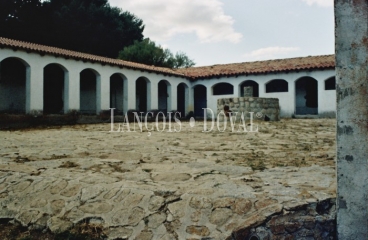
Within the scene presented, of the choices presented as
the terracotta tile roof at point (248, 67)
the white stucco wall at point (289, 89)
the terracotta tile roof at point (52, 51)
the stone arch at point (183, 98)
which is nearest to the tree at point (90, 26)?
the stone arch at point (183, 98)

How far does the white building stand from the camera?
12.6 meters

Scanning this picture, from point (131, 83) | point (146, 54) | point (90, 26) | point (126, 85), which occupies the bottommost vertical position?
point (126, 85)

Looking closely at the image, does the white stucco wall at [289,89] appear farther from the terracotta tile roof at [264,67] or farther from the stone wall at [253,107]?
the stone wall at [253,107]

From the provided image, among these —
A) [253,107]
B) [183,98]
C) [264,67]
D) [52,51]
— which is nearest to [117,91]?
[183,98]

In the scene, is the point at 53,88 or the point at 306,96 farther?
the point at 306,96

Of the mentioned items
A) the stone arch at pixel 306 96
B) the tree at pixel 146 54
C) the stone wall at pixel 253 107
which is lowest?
the stone wall at pixel 253 107

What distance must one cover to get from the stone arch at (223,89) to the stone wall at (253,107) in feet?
31.3

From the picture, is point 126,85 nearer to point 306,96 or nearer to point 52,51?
point 52,51

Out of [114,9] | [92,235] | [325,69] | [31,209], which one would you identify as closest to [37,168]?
[31,209]

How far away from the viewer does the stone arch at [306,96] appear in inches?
808

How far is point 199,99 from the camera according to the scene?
23.5 metres

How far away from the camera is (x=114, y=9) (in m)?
27.8

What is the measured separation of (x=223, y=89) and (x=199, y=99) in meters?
2.03

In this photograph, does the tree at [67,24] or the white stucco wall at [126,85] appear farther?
the tree at [67,24]
